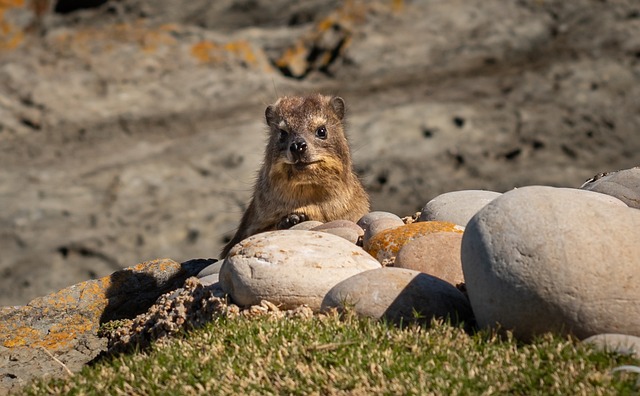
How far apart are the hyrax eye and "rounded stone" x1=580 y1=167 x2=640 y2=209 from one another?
3.01 m

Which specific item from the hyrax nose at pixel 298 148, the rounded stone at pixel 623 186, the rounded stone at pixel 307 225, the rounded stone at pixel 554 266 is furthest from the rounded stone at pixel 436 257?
the hyrax nose at pixel 298 148

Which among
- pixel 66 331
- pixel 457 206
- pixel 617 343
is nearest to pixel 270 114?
pixel 457 206

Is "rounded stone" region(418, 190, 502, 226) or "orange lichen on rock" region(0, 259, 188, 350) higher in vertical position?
"rounded stone" region(418, 190, 502, 226)

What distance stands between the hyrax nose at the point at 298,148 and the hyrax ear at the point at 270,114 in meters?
0.79

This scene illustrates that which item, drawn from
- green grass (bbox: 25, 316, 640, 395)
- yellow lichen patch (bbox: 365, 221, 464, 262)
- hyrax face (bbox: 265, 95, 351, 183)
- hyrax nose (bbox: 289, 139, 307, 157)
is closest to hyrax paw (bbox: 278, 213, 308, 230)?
hyrax face (bbox: 265, 95, 351, 183)

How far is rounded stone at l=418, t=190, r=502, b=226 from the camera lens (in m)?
8.49

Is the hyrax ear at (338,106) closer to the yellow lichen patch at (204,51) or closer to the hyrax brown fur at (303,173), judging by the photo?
the hyrax brown fur at (303,173)

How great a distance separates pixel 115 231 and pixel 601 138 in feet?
26.9

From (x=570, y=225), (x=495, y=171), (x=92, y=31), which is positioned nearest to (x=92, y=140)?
(x=92, y=31)

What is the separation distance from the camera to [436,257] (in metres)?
7.24

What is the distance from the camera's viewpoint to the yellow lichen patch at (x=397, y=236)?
767 centimetres

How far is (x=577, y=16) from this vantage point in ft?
60.1

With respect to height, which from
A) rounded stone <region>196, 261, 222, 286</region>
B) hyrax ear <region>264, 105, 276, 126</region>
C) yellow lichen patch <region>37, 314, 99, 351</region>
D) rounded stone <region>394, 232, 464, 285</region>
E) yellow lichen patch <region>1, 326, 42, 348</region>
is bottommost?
yellow lichen patch <region>1, 326, 42, 348</region>

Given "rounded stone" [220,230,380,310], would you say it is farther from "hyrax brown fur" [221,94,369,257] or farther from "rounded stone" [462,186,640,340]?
"hyrax brown fur" [221,94,369,257]
